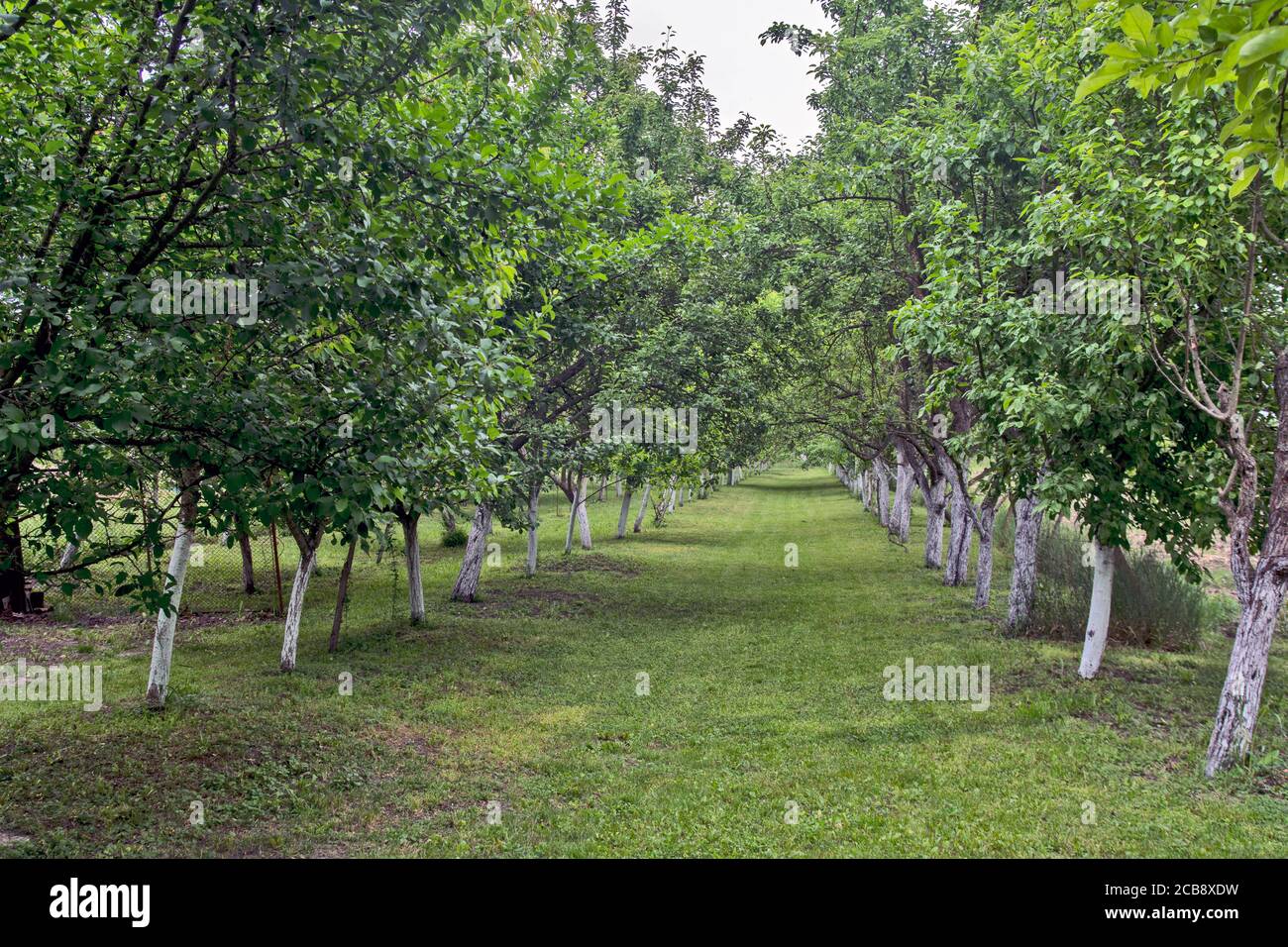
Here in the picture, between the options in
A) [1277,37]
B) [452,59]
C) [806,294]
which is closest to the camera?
[1277,37]

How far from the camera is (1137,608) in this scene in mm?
14773

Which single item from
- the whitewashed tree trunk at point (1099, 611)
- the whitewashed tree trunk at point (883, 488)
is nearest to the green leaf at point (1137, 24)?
the whitewashed tree trunk at point (1099, 611)

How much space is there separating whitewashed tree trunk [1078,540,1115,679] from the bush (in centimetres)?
206

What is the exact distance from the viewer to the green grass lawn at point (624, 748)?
276 inches

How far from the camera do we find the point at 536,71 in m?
8.03

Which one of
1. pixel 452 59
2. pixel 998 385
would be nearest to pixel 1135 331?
pixel 998 385

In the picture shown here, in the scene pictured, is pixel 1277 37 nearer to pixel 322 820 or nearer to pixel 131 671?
pixel 322 820

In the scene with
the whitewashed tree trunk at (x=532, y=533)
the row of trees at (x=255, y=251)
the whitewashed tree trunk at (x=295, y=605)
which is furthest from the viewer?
the whitewashed tree trunk at (x=532, y=533)

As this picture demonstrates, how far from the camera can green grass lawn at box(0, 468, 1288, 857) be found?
7020mm

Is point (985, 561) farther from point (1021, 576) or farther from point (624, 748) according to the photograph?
point (624, 748)

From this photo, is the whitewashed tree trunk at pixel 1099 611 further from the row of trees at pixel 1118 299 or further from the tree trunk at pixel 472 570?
the tree trunk at pixel 472 570

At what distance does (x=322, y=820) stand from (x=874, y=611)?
14.2m

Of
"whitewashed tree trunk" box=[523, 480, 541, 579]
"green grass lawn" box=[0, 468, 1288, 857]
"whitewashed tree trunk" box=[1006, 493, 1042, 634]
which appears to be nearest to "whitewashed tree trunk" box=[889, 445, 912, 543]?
"whitewashed tree trunk" box=[523, 480, 541, 579]

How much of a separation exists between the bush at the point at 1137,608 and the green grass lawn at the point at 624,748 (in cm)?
67
